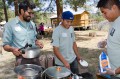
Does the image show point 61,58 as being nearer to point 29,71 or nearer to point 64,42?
point 64,42

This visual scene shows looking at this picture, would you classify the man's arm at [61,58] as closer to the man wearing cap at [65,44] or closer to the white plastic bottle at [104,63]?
the man wearing cap at [65,44]

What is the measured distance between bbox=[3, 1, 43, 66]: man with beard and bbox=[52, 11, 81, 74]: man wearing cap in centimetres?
42

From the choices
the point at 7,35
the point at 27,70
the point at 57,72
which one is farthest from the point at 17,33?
the point at 57,72

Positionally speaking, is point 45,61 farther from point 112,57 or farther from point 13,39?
point 112,57

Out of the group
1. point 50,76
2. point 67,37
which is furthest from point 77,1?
point 50,76

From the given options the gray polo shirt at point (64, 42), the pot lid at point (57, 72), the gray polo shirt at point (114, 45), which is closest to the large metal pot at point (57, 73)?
the pot lid at point (57, 72)

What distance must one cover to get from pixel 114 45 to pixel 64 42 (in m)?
1.69

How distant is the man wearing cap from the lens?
3.90 meters

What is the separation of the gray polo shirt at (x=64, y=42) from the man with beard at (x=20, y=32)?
1.43 ft

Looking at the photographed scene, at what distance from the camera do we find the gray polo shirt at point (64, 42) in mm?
3992

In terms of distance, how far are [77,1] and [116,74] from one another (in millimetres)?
16528

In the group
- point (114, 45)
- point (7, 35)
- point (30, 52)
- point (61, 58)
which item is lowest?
point (61, 58)

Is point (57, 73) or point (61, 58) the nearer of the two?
point (57, 73)

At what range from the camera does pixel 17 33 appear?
386cm
